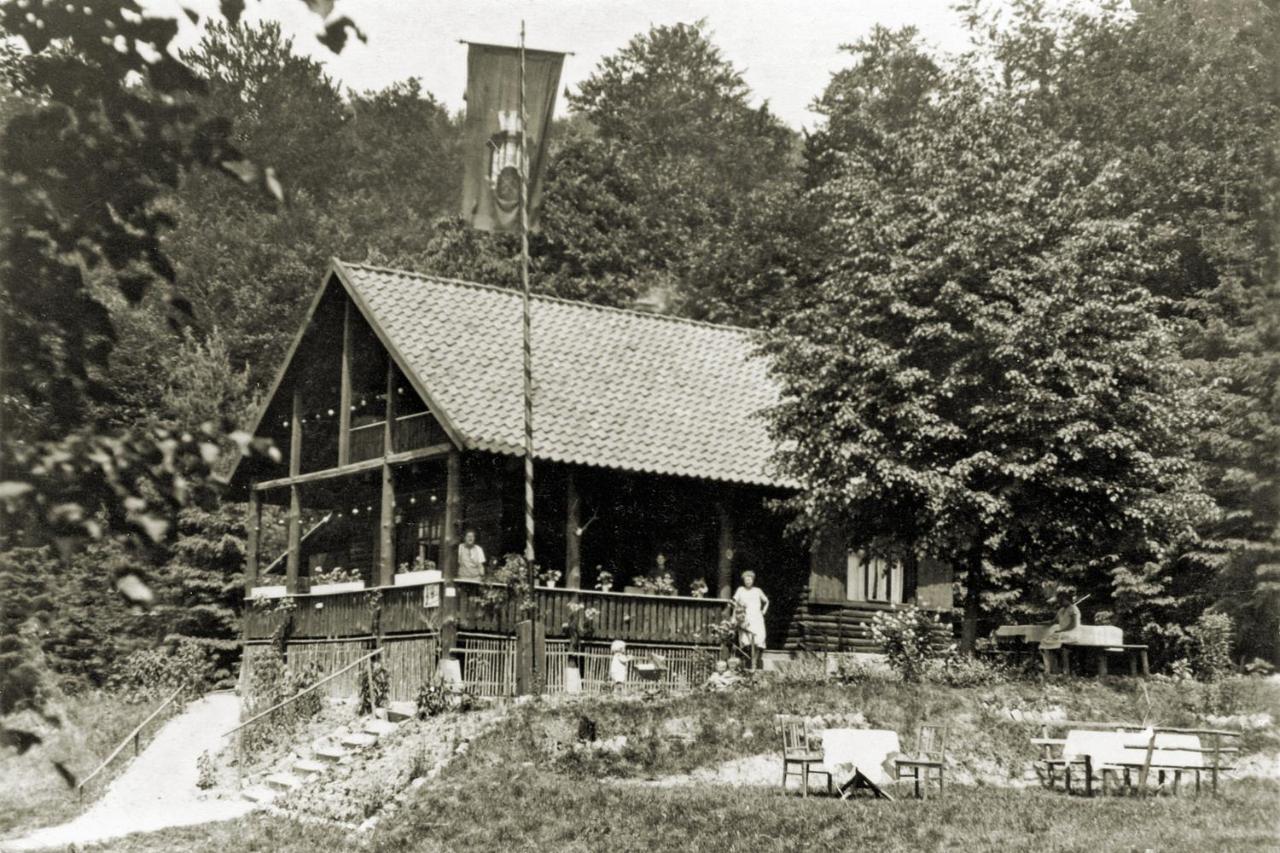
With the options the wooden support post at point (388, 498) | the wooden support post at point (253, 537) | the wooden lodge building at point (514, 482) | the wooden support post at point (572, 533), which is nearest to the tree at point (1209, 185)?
the wooden lodge building at point (514, 482)

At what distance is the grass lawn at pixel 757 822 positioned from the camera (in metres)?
13.6

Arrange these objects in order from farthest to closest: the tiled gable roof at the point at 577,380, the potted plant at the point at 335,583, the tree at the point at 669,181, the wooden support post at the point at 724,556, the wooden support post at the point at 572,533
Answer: the tree at the point at 669,181
the wooden support post at the point at 724,556
the potted plant at the point at 335,583
the tiled gable roof at the point at 577,380
the wooden support post at the point at 572,533

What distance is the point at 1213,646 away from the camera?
25.4 meters

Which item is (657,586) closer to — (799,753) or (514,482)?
(514,482)

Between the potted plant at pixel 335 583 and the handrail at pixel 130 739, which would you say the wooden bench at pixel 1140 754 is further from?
the handrail at pixel 130 739

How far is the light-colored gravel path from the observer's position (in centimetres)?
1861

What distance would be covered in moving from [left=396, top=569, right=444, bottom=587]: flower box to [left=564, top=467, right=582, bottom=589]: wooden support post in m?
1.98

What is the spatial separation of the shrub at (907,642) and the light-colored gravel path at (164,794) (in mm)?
8950

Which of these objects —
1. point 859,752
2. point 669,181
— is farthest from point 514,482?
point 669,181

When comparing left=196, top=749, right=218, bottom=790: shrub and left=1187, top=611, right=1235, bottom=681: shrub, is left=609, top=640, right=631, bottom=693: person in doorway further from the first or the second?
left=1187, top=611, right=1235, bottom=681: shrub

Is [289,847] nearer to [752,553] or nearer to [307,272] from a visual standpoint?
[752,553]

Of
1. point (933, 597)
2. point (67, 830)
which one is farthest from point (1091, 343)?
point (67, 830)

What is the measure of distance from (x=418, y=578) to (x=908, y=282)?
28.6 feet

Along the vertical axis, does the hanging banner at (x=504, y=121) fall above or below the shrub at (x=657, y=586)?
above
